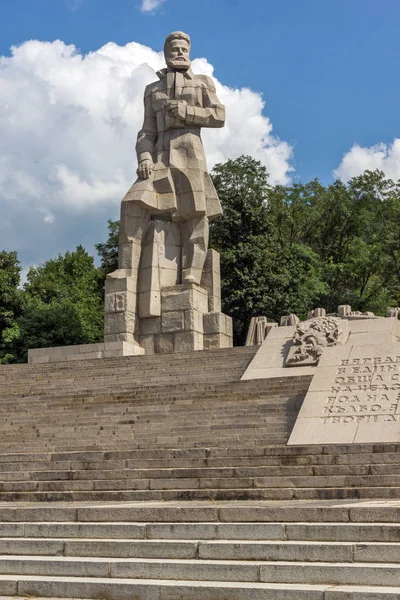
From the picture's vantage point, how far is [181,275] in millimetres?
22375

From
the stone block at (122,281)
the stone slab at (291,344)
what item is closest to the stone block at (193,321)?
the stone block at (122,281)

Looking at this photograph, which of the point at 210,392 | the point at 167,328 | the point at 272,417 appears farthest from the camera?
the point at 167,328

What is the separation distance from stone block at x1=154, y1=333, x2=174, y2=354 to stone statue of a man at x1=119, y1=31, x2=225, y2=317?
1519 mm

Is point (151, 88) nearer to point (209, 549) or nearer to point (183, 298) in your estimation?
point (183, 298)

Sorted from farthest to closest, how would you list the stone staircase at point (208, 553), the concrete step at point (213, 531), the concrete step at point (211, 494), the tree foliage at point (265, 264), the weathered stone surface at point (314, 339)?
the tree foliage at point (265, 264), the weathered stone surface at point (314, 339), the concrete step at point (211, 494), the concrete step at point (213, 531), the stone staircase at point (208, 553)

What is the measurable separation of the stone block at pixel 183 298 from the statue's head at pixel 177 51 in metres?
5.87

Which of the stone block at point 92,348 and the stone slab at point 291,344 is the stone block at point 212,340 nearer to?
the stone block at point 92,348

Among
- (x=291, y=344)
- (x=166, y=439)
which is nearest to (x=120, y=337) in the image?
(x=291, y=344)

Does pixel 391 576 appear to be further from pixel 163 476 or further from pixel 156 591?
pixel 163 476

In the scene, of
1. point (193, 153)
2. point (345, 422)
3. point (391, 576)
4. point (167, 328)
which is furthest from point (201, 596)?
point (193, 153)

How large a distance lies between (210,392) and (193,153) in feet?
32.0

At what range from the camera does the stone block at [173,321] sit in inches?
845

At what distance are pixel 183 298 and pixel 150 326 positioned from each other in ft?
3.64

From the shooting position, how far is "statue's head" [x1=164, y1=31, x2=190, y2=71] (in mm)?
22781
